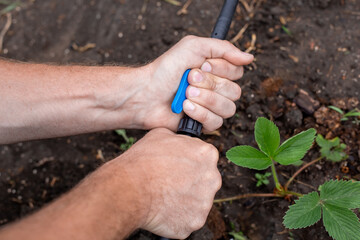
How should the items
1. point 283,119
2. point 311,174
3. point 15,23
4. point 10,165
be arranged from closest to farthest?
point 311,174, point 283,119, point 10,165, point 15,23

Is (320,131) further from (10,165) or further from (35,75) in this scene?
(10,165)

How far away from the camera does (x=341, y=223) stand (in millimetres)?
1507

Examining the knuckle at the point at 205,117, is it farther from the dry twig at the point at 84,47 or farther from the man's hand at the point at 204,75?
the dry twig at the point at 84,47

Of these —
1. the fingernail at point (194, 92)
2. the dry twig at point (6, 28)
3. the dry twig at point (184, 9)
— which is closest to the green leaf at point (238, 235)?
the fingernail at point (194, 92)

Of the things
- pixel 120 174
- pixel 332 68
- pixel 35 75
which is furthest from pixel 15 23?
pixel 332 68

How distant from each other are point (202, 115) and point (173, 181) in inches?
16.1

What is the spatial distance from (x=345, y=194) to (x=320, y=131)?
0.63 m

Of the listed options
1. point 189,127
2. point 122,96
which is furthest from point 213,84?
point 122,96

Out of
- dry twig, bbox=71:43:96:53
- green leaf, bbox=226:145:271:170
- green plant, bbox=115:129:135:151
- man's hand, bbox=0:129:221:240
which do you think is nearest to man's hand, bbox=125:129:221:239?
man's hand, bbox=0:129:221:240

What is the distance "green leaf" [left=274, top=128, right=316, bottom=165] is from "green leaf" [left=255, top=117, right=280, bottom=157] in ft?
0.13

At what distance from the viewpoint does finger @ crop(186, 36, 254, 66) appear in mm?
1888

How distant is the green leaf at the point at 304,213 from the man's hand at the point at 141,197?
339 mm

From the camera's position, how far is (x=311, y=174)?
2.03 m

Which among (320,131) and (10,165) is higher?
(320,131)
